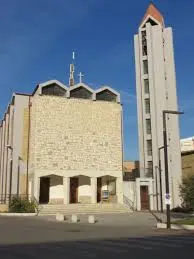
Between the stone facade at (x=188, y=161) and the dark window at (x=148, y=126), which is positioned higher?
the dark window at (x=148, y=126)

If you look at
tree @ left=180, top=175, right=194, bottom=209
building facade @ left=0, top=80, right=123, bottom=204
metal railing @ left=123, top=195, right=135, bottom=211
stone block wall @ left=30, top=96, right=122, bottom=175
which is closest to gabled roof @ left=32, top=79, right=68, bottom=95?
building facade @ left=0, top=80, right=123, bottom=204

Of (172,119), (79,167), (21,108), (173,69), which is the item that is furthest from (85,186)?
(173,69)

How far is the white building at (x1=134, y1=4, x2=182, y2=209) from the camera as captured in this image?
48.3 meters

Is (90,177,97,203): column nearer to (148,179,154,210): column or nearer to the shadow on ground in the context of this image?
(148,179,154,210): column

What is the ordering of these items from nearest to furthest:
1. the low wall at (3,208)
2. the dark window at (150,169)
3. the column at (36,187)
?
the low wall at (3,208), the column at (36,187), the dark window at (150,169)

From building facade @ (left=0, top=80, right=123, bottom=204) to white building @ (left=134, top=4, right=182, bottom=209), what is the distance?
19.7 feet

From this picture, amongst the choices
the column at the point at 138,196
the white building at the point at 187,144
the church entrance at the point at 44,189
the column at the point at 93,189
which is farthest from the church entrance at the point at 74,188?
the white building at the point at 187,144

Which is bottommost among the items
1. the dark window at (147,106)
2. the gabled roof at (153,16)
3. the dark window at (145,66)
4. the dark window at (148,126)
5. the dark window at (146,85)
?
the dark window at (148,126)

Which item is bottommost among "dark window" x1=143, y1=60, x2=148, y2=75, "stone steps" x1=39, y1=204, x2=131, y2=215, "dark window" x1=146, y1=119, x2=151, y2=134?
"stone steps" x1=39, y1=204, x2=131, y2=215

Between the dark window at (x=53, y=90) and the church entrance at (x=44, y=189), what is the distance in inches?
Answer: 357

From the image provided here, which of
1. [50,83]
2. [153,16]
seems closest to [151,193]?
[50,83]

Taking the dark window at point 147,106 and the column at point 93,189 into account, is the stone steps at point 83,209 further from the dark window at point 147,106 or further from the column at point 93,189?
the dark window at point 147,106

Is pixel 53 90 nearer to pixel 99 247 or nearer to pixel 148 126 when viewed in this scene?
pixel 148 126

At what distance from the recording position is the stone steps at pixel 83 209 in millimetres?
36656
